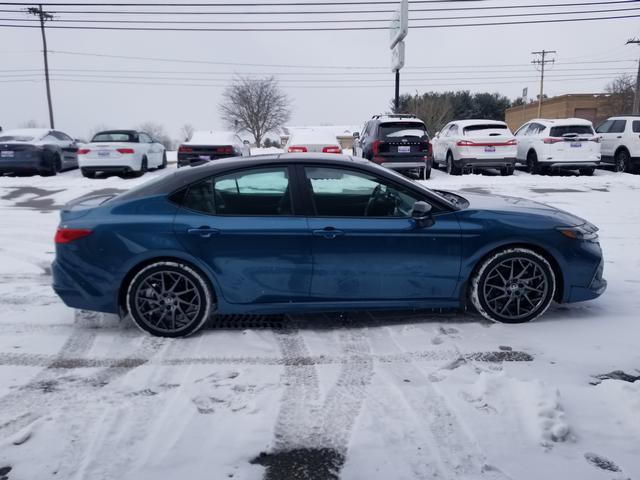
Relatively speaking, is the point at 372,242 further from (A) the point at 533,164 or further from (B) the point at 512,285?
(A) the point at 533,164

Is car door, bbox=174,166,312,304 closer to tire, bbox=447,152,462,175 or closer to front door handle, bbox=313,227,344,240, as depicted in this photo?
front door handle, bbox=313,227,344,240

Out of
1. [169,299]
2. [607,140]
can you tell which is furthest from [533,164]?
[169,299]

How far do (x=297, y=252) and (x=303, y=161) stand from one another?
74cm

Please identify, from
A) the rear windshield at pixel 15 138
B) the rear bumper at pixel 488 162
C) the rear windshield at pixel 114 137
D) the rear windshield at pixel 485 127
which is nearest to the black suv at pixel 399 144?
the rear bumper at pixel 488 162

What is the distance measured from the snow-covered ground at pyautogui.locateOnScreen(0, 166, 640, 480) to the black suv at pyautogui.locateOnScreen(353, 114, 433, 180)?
946cm

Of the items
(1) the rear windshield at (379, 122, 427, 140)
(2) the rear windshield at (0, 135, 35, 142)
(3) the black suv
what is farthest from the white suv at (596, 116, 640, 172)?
(2) the rear windshield at (0, 135, 35, 142)

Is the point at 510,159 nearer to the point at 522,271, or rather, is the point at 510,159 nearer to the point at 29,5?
the point at 522,271

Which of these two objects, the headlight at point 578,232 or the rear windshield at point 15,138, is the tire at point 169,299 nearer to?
the headlight at point 578,232

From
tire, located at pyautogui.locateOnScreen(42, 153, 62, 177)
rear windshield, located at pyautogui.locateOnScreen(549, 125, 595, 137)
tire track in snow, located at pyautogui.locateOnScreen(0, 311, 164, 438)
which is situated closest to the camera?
tire track in snow, located at pyautogui.locateOnScreen(0, 311, 164, 438)

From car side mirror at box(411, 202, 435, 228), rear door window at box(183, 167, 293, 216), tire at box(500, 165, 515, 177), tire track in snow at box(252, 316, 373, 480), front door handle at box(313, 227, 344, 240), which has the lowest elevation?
tire track in snow at box(252, 316, 373, 480)

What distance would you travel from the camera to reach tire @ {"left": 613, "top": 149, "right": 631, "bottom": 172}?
16.3m

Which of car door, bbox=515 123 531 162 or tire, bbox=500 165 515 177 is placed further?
car door, bbox=515 123 531 162

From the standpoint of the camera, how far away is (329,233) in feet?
12.7

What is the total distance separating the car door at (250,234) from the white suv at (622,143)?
15.9 m
